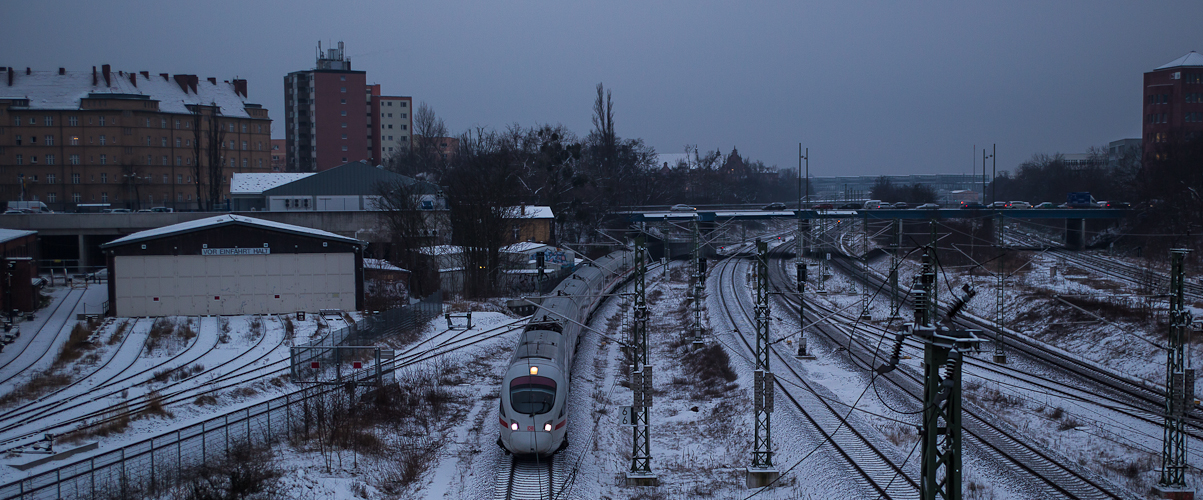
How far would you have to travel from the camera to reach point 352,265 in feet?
121

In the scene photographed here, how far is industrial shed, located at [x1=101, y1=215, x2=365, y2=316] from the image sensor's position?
3478 cm

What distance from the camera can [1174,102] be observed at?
235 feet

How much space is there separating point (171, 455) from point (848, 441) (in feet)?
47.7

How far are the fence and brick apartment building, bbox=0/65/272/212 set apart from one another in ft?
185

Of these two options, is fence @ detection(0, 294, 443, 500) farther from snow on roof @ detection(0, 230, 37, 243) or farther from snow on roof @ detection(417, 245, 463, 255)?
snow on roof @ detection(0, 230, 37, 243)

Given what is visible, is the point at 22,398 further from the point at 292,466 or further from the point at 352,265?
the point at 352,265

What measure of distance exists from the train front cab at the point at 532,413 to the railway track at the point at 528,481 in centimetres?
26

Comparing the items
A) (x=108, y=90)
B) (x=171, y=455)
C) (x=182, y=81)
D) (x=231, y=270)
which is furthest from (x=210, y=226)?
(x=182, y=81)

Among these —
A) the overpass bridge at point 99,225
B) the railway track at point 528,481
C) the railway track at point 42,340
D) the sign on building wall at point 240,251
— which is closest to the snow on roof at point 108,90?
the overpass bridge at point 99,225

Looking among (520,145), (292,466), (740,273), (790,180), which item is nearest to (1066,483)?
(292,466)

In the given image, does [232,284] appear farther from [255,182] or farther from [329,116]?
[329,116]

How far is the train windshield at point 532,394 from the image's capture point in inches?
637

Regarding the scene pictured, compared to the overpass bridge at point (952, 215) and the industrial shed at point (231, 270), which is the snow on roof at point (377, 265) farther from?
the overpass bridge at point (952, 215)

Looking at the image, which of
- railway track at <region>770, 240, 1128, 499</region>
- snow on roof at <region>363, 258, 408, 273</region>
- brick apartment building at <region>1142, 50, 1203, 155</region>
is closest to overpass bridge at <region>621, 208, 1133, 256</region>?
brick apartment building at <region>1142, 50, 1203, 155</region>
